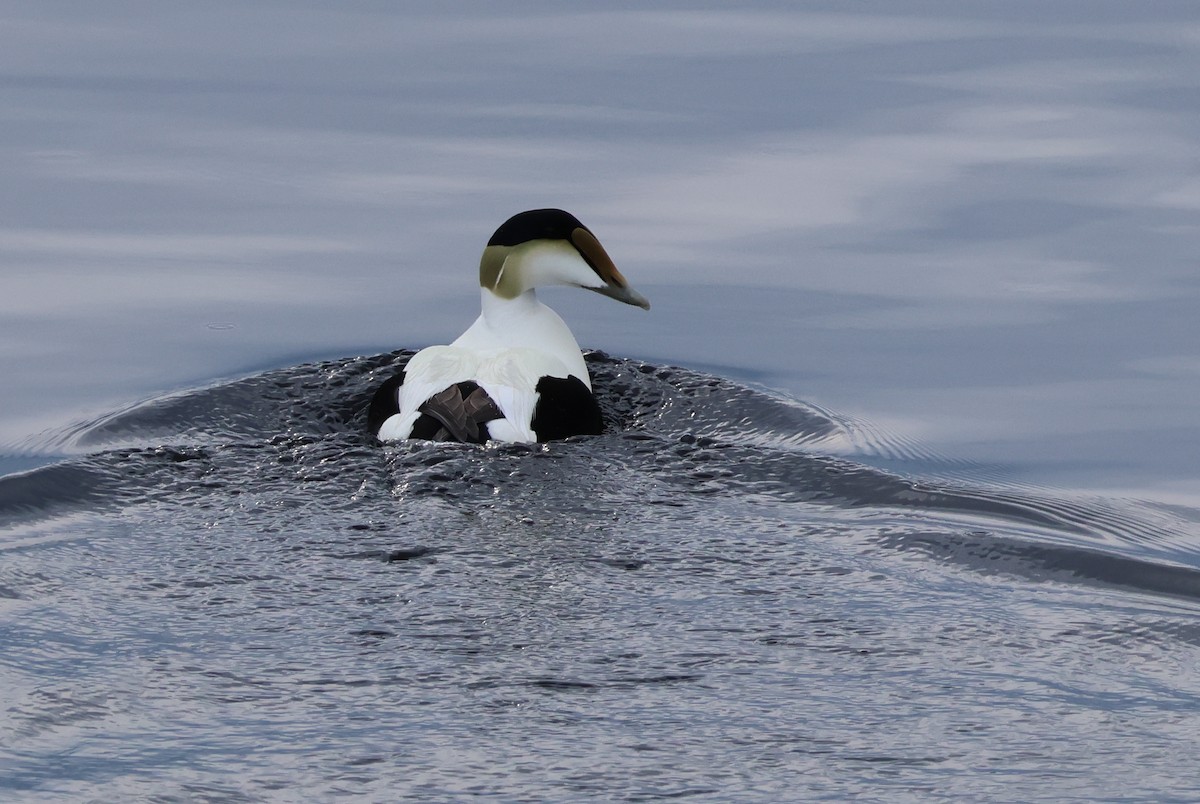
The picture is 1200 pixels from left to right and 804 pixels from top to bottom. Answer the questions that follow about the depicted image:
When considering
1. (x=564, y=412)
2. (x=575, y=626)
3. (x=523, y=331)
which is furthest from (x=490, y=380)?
(x=575, y=626)

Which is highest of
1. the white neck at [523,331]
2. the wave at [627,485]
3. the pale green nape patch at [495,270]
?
the pale green nape patch at [495,270]

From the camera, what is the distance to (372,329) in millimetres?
9672

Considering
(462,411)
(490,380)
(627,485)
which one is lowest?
(627,485)

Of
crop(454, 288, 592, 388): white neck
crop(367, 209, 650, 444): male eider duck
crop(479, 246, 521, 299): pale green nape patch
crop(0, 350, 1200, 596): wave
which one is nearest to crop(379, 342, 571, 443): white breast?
crop(367, 209, 650, 444): male eider duck

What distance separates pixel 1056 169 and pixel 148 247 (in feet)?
17.1

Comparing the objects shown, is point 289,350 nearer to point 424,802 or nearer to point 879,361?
point 879,361

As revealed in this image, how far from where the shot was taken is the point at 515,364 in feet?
26.4

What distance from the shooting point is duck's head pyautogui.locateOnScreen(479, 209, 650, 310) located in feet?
28.5

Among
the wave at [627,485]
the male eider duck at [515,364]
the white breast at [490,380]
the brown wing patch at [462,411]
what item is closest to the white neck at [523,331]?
the male eider duck at [515,364]

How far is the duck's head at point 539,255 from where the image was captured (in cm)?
870

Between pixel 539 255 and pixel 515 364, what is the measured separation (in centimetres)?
88

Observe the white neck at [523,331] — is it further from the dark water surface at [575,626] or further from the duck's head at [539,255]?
the dark water surface at [575,626]

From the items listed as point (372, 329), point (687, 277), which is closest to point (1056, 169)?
point (687, 277)

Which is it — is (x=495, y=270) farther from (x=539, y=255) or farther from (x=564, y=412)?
(x=564, y=412)
